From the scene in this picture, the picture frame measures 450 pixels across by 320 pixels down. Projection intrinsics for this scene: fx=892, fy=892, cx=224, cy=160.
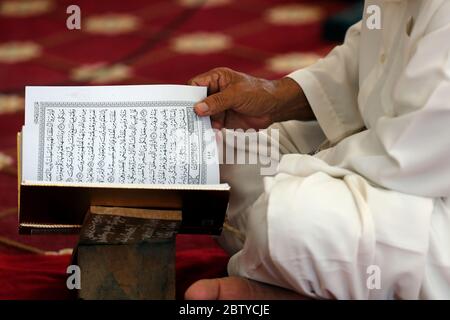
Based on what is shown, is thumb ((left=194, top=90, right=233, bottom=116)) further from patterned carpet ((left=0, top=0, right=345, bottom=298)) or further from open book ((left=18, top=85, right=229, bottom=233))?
patterned carpet ((left=0, top=0, right=345, bottom=298))

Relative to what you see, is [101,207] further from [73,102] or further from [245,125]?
[245,125]

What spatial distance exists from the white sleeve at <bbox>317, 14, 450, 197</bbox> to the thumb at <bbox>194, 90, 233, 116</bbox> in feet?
0.85

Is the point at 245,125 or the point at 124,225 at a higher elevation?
the point at 245,125

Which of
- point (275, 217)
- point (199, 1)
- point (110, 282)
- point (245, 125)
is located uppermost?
point (199, 1)

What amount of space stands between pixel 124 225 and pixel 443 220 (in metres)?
0.49

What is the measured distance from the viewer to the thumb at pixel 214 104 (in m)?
1.45

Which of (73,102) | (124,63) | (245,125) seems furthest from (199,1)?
(73,102)

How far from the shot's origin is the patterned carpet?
288 cm

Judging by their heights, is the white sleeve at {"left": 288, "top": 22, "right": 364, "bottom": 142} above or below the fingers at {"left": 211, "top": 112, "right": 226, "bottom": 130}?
above

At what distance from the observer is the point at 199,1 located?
3771 millimetres

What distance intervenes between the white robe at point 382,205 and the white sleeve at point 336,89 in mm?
267

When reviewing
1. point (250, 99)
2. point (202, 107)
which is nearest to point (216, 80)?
point (250, 99)

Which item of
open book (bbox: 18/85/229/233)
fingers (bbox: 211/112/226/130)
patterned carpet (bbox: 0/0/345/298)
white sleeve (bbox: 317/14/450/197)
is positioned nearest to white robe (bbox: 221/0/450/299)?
white sleeve (bbox: 317/14/450/197)

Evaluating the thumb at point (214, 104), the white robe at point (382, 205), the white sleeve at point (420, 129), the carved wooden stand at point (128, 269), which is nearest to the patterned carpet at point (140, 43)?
the carved wooden stand at point (128, 269)
